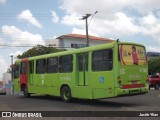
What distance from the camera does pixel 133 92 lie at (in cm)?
1614

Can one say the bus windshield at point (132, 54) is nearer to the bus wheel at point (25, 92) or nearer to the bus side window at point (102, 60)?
the bus side window at point (102, 60)

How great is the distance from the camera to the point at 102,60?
1622cm

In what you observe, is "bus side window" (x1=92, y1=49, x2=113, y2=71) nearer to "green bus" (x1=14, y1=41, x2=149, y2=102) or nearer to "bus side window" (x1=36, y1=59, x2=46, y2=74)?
"green bus" (x1=14, y1=41, x2=149, y2=102)

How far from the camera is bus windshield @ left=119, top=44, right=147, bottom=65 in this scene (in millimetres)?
15867

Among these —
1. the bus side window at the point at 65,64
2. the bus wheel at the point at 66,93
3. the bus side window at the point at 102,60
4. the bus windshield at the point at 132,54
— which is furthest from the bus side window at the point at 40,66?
the bus windshield at the point at 132,54

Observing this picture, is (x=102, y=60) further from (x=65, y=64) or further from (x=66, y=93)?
(x=66, y=93)

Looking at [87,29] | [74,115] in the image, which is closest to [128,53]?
[74,115]

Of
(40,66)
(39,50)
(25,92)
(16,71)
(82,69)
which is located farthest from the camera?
(39,50)

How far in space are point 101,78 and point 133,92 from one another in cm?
163

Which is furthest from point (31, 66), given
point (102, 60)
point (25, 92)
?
point (102, 60)

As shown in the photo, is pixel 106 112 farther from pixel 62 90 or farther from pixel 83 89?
pixel 62 90

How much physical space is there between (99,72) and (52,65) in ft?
16.3

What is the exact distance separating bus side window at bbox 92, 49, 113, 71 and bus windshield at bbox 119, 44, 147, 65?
1.71 feet

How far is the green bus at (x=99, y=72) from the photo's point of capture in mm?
15664
